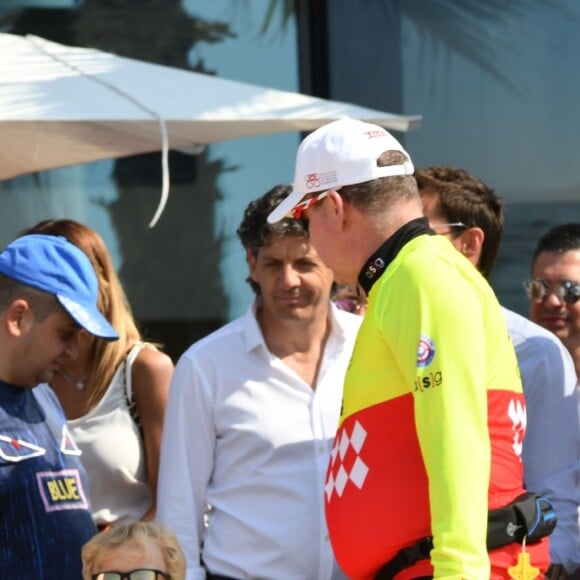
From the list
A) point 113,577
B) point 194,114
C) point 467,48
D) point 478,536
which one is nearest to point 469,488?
point 478,536

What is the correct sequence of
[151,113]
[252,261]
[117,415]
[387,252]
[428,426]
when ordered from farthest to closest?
[151,113] < [117,415] < [252,261] < [387,252] < [428,426]

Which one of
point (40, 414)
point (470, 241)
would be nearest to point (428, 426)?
point (40, 414)

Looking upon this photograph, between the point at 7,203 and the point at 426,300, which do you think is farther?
the point at 7,203

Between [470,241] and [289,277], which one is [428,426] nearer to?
[289,277]

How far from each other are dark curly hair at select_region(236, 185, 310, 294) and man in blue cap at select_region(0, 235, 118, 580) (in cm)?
72

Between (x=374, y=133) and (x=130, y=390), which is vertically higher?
(x=374, y=133)

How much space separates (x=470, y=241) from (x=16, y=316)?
5.02 ft

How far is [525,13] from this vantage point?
6.86 metres

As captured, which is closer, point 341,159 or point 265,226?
point 341,159

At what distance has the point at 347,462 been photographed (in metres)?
3.11

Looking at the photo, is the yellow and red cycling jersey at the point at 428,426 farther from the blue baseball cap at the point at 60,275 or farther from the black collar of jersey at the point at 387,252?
the blue baseball cap at the point at 60,275

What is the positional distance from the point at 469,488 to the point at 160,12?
470cm

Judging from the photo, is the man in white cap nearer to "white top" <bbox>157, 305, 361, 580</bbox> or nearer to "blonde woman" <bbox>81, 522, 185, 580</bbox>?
"blonde woman" <bbox>81, 522, 185, 580</bbox>

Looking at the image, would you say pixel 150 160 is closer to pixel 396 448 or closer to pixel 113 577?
pixel 113 577
